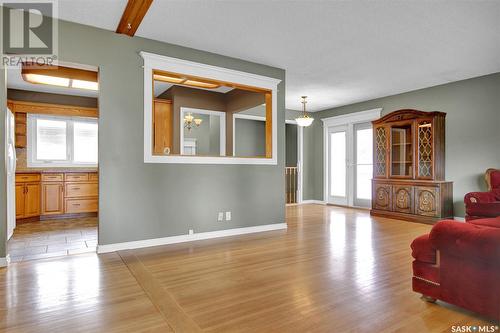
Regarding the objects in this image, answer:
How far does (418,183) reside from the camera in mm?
5691

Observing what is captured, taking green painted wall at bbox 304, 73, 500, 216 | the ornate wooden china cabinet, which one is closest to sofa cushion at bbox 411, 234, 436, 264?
the ornate wooden china cabinet

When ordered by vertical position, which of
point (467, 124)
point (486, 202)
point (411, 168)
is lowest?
point (486, 202)

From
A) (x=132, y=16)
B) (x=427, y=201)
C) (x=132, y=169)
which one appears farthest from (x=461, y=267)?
(x=427, y=201)

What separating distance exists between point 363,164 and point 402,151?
4.38 feet

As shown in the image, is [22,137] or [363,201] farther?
[363,201]

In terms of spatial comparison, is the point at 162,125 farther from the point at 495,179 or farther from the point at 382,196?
the point at 495,179

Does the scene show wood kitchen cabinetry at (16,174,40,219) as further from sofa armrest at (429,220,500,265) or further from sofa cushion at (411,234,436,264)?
sofa armrest at (429,220,500,265)

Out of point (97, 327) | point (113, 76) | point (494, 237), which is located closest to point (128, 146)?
point (113, 76)

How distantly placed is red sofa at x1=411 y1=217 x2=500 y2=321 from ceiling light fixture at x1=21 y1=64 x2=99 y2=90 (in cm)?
504

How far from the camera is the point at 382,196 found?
635cm

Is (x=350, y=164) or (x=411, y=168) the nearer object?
(x=411, y=168)

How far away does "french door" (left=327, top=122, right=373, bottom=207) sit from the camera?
7.40 m

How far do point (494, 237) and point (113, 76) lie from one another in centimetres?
403

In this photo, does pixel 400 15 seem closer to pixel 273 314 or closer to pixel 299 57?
pixel 299 57
